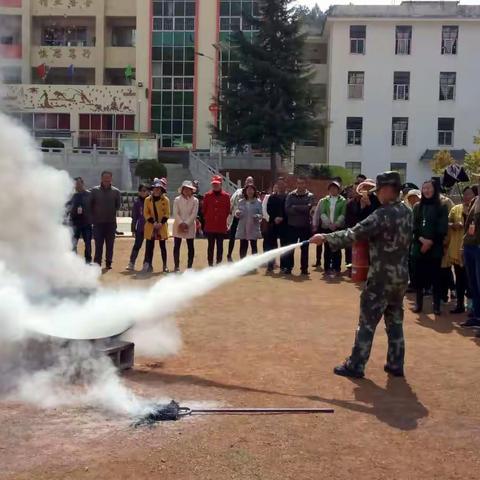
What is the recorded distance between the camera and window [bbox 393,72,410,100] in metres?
42.9

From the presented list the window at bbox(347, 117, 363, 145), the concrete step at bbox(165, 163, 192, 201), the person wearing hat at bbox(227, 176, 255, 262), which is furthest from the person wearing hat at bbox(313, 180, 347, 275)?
the window at bbox(347, 117, 363, 145)

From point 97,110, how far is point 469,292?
135 ft

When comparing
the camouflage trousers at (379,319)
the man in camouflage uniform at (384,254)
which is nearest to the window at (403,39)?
the man in camouflage uniform at (384,254)

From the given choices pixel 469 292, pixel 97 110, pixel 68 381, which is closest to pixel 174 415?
pixel 68 381

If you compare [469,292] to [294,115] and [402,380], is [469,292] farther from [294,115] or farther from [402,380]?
[294,115]

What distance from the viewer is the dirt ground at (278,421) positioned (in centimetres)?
419

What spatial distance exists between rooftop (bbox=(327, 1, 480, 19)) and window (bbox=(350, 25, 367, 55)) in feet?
3.01

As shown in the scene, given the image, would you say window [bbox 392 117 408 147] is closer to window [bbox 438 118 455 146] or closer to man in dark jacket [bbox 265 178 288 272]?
window [bbox 438 118 455 146]

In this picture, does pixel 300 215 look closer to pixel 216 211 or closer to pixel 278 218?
pixel 278 218

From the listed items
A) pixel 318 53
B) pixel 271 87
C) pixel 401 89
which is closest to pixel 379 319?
pixel 271 87

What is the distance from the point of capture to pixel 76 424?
4.80 meters

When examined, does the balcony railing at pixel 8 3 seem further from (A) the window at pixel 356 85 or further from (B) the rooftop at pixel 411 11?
(B) the rooftop at pixel 411 11

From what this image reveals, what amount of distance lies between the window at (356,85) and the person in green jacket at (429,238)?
115 feet

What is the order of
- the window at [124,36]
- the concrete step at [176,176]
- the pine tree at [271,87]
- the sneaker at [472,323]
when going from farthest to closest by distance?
1. the window at [124,36]
2. the concrete step at [176,176]
3. the pine tree at [271,87]
4. the sneaker at [472,323]
